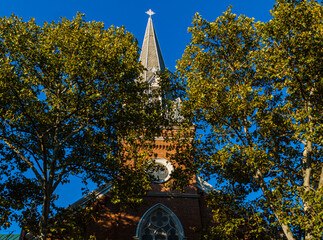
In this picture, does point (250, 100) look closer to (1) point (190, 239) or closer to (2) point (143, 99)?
(2) point (143, 99)

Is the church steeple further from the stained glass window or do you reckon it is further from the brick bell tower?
the stained glass window

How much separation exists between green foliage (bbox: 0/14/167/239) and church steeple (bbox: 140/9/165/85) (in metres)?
12.9

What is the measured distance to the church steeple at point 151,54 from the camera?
95.3ft

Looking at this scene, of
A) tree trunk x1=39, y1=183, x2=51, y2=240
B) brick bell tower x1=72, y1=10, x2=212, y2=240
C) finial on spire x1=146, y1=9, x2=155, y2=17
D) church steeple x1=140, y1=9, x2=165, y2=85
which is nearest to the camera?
tree trunk x1=39, y1=183, x2=51, y2=240

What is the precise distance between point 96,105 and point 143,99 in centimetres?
244

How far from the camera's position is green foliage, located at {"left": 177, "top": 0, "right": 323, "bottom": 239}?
11.5 meters

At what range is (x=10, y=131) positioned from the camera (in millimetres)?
12633

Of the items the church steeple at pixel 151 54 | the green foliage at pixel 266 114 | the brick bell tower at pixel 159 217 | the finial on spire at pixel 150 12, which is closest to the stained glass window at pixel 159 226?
the brick bell tower at pixel 159 217

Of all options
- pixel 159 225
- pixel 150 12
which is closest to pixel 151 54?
pixel 150 12

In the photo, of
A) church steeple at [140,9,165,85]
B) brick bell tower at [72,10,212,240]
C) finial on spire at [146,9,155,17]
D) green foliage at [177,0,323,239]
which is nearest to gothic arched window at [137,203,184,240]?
brick bell tower at [72,10,212,240]

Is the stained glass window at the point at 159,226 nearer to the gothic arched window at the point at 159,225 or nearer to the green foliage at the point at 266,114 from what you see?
the gothic arched window at the point at 159,225

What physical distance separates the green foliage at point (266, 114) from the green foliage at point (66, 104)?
9.41 feet

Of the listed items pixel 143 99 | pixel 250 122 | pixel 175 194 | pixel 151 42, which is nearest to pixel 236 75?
pixel 250 122

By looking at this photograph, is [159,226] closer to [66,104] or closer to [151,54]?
[66,104]
